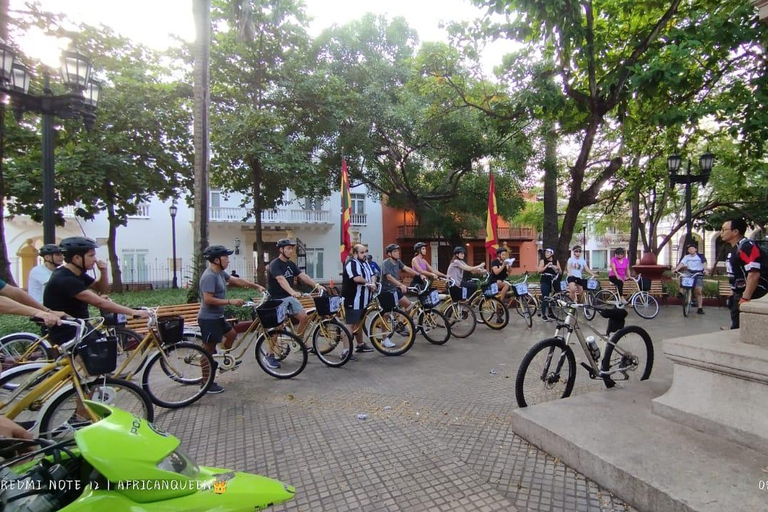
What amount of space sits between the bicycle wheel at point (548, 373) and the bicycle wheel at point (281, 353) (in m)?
2.86

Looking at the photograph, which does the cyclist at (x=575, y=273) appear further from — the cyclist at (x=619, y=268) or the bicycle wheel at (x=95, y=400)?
the bicycle wheel at (x=95, y=400)

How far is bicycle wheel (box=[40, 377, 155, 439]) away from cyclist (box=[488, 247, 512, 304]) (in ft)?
22.6

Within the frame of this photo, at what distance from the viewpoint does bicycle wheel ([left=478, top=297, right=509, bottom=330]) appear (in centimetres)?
866

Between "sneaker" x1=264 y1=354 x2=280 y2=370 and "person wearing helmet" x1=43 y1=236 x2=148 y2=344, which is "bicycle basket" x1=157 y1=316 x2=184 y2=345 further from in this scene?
"sneaker" x1=264 y1=354 x2=280 y2=370

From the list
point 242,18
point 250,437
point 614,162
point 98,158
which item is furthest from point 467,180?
point 250,437

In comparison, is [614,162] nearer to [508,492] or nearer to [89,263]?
[508,492]

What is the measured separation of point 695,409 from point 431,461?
2065 mm

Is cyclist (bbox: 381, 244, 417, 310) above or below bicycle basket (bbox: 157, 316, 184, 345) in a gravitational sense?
above

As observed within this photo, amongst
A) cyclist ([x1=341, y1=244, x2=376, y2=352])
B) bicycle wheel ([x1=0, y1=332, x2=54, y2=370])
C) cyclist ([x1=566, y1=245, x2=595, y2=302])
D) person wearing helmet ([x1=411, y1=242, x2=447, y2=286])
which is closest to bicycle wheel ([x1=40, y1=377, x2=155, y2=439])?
bicycle wheel ([x1=0, y1=332, x2=54, y2=370])

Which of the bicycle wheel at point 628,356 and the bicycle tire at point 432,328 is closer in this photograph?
the bicycle wheel at point 628,356

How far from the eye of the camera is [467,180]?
762 inches

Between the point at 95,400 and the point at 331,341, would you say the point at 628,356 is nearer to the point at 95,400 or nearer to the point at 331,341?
the point at 331,341

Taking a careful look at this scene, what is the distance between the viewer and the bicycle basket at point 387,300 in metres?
6.48

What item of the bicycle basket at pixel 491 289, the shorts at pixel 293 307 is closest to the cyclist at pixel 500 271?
the bicycle basket at pixel 491 289
